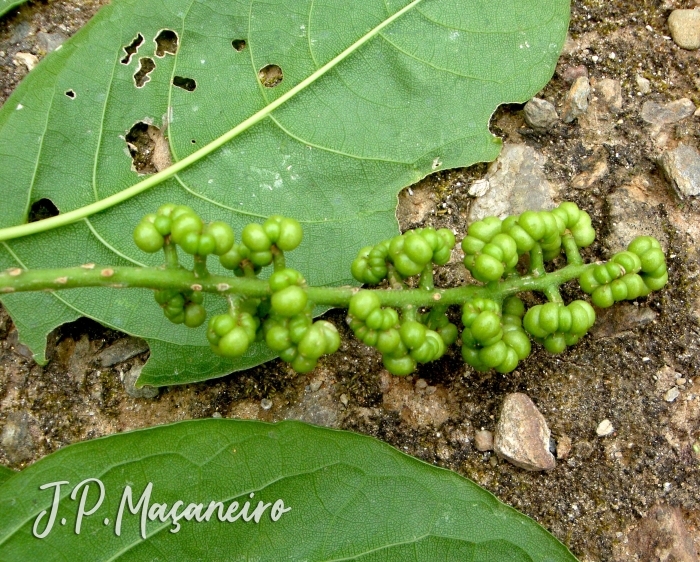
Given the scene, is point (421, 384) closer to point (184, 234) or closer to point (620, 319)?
point (620, 319)

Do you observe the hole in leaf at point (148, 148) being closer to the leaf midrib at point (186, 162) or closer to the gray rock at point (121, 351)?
the leaf midrib at point (186, 162)

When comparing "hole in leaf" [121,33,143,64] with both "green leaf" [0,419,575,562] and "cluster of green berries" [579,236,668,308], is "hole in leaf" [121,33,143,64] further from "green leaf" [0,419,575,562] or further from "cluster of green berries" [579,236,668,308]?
"cluster of green berries" [579,236,668,308]

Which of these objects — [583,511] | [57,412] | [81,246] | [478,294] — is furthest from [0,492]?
[583,511]

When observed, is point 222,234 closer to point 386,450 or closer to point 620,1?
point 386,450

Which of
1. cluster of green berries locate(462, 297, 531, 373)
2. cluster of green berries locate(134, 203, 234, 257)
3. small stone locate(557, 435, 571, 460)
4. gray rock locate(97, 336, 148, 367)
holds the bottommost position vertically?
small stone locate(557, 435, 571, 460)

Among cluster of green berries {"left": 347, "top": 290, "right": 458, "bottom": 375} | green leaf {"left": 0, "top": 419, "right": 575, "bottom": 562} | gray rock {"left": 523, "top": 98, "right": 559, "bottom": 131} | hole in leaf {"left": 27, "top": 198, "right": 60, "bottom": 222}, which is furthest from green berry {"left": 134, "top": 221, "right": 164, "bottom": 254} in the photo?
gray rock {"left": 523, "top": 98, "right": 559, "bottom": 131}
